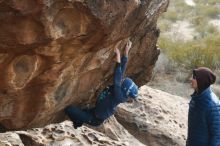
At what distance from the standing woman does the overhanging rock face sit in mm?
938

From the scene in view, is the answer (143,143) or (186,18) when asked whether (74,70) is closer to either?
(143,143)

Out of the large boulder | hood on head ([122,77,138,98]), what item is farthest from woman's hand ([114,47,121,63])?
the large boulder

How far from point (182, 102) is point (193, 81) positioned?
19.1 feet

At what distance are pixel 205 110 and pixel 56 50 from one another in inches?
77.6

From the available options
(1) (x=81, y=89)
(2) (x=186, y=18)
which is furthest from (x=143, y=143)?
(2) (x=186, y=18)

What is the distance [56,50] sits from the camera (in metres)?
5.19

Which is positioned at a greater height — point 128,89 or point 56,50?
point 56,50

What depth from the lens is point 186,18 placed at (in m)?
29.6

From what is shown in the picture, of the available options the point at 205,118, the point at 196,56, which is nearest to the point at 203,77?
the point at 205,118

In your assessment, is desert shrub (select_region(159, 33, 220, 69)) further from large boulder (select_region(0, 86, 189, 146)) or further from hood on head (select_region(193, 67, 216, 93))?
hood on head (select_region(193, 67, 216, 93))

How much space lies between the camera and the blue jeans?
674 centimetres

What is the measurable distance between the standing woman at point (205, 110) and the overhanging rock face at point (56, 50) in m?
0.94

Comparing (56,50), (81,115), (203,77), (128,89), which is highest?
(56,50)

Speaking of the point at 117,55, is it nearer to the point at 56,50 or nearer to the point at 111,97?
the point at 111,97
